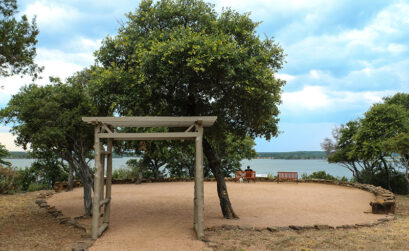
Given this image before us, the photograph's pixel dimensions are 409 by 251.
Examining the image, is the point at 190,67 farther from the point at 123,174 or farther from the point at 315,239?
the point at 123,174

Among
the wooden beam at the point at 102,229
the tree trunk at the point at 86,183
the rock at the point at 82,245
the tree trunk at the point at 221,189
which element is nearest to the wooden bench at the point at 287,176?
the tree trunk at the point at 221,189

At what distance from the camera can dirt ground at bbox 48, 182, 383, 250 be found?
7.03 m

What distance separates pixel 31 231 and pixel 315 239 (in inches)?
302

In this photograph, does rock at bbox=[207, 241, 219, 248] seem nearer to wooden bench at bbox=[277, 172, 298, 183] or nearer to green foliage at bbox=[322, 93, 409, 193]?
green foliage at bbox=[322, 93, 409, 193]

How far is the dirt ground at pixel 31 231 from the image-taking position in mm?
7188

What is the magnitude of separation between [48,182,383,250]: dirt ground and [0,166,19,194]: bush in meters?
3.30

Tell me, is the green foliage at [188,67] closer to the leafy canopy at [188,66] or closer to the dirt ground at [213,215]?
the leafy canopy at [188,66]

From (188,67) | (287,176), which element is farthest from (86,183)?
(287,176)

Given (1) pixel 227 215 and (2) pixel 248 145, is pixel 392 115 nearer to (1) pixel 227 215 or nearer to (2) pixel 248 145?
(2) pixel 248 145

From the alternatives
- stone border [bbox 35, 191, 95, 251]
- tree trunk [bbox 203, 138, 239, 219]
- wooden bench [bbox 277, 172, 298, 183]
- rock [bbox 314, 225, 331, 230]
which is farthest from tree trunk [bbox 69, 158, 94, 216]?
wooden bench [bbox 277, 172, 298, 183]

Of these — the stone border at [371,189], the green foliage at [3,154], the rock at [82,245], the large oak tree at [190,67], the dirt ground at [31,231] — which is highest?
the large oak tree at [190,67]

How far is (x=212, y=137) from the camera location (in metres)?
12.3

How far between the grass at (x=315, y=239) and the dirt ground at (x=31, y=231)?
11.8 ft

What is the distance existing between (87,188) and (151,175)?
13.8 m
